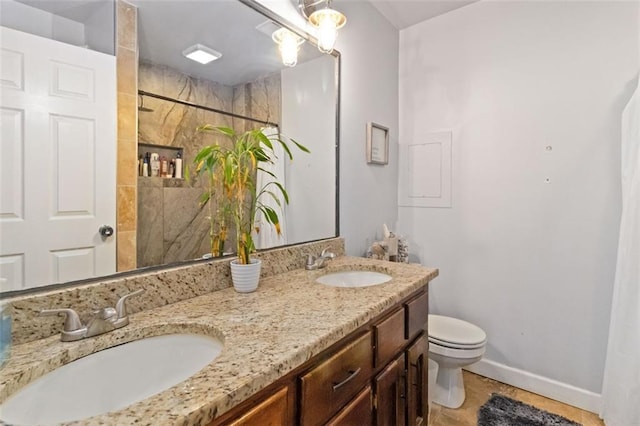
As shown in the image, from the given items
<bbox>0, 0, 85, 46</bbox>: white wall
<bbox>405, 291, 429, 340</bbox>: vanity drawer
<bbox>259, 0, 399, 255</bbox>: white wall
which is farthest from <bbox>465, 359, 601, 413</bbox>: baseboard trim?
<bbox>0, 0, 85, 46</bbox>: white wall

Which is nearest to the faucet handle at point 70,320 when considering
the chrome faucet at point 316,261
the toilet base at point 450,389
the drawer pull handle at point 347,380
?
the drawer pull handle at point 347,380

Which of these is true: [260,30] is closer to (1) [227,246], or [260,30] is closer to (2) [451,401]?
(1) [227,246]

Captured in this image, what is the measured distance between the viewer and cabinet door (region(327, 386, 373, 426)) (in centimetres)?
87

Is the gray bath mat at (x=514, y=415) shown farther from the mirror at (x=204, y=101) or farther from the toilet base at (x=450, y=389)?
the mirror at (x=204, y=101)

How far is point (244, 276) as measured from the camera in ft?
3.65

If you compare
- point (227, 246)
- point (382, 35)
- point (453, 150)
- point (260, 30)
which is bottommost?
point (227, 246)

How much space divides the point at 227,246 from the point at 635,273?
1881 millimetres

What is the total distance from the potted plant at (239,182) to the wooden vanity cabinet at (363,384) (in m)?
0.43

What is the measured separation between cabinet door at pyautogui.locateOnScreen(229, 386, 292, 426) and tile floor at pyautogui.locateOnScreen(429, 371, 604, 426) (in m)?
1.37

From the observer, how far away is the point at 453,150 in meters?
2.21

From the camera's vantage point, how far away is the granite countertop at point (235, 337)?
0.52 m

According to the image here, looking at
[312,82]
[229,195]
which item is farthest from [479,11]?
[229,195]

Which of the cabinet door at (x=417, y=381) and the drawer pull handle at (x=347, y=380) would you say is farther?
the cabinet door at (x=417, y=381)

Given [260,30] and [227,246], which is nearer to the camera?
[227,246]
